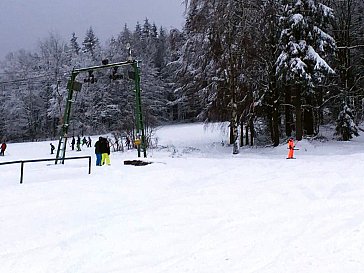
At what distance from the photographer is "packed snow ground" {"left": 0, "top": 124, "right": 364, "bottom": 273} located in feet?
18.0

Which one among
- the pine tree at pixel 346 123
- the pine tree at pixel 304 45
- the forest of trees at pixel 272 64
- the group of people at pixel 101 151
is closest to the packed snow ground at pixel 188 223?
the group of people at pixel 101 151

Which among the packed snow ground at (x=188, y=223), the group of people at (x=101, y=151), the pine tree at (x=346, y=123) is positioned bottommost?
the packed snow ground at (x=188, y=223)

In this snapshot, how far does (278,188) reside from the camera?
10.6 meters

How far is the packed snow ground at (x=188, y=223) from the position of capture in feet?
18.0

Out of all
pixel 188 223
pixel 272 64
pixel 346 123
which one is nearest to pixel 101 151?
pixel 188 223

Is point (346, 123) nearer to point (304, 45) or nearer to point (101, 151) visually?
point (304, 45)

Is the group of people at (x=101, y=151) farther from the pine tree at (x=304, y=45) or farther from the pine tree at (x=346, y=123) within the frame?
the pine tree at (x=346, y=123)

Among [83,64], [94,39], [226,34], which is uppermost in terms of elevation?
[94,39]

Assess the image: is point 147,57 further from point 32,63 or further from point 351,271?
point 351,271

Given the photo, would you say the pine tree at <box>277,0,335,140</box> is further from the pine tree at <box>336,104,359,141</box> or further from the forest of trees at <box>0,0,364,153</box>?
the pine tree at <box>336,104,359,141</box>

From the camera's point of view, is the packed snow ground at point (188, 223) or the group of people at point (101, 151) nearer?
the packed snow ground at point (188, 223)

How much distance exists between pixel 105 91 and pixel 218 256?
6105 centimetres

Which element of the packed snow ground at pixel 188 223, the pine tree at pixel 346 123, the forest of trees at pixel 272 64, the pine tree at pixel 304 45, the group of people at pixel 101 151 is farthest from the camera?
the pine tree at pixel 346 123

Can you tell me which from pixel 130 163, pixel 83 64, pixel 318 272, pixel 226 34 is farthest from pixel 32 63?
pixel 318 272
